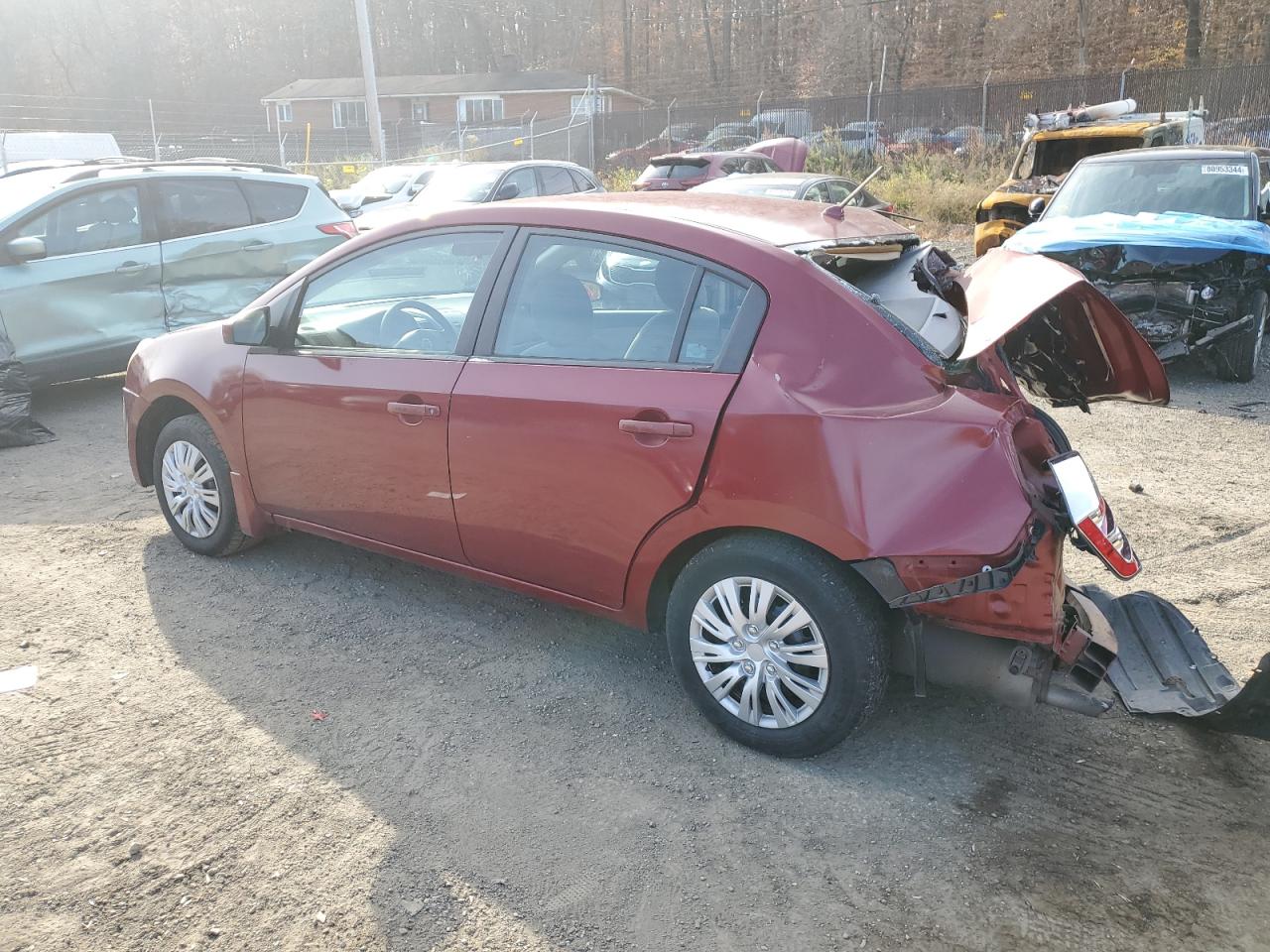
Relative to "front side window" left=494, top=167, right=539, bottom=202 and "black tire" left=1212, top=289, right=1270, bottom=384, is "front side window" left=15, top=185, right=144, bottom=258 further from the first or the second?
"black tire" left=1212, top=289, right=1270, bottom=384

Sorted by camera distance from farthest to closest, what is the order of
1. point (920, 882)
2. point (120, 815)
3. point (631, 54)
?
point (631, 54)
point (120, 815)
point (920, 882)

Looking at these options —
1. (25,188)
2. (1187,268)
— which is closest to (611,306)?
(1187,268)

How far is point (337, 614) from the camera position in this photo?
434 centimetres

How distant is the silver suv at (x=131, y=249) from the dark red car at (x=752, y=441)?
14.7ft

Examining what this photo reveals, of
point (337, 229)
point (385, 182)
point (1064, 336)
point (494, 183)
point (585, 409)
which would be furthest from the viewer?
point (385, 182)

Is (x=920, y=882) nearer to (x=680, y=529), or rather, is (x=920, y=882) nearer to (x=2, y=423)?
(x=680, y=529)

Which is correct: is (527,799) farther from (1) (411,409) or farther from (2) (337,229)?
(2) (337,229)

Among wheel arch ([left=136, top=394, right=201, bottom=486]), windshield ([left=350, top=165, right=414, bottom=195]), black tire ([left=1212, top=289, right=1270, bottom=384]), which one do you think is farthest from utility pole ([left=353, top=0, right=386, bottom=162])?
wheel arch ([left=136, top=394, right=201, bottom=486])

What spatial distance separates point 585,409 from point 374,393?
3.34ft

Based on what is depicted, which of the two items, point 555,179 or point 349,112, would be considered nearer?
point 555,179

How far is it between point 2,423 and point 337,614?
13.7ft

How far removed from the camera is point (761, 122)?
31.3 m

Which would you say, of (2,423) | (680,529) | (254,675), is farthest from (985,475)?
(2,423)

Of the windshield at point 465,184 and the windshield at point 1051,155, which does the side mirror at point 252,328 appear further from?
the windshield at point 1051,155
